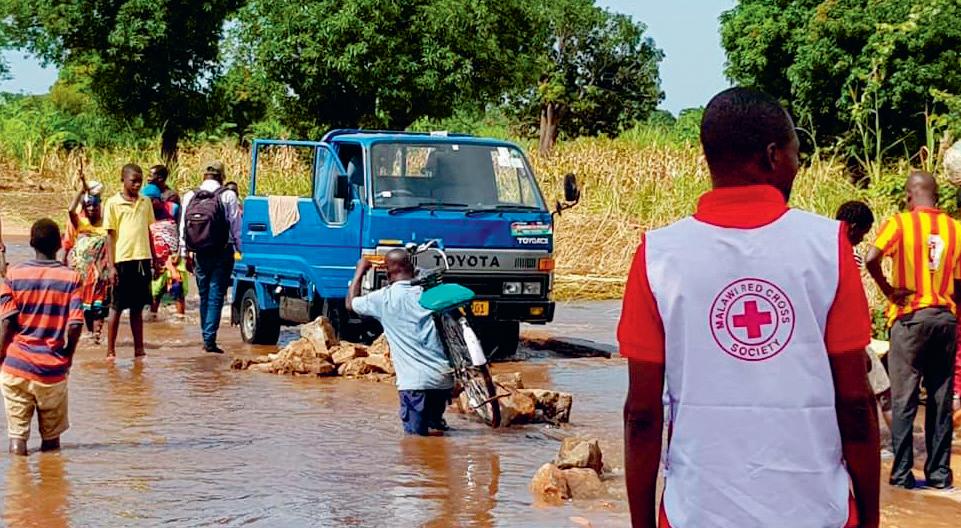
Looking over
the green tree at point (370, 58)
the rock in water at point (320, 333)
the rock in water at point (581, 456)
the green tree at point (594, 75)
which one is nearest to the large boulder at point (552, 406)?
the rock in water at point (581, 456)

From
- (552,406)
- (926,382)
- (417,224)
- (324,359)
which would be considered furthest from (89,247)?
(926,382)

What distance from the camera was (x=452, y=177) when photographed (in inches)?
574

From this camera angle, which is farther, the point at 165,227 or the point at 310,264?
the point at 165,227

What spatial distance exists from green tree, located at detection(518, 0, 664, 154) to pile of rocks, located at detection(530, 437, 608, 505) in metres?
58.2

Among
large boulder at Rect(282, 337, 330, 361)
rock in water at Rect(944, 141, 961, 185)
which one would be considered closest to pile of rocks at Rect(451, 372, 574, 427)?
large boulder at Rect(282, 337, 330, 361)

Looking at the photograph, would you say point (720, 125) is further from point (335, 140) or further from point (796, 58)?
point (796, 58)

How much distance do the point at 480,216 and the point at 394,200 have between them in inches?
33.1

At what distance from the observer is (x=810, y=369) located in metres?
3.12

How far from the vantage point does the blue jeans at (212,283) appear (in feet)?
48.6

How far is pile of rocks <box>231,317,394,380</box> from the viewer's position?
43.7ft

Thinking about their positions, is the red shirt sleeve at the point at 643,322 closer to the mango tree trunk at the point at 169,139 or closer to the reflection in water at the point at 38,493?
the reflection in water at the point at 38,493

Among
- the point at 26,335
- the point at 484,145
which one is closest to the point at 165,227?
the point at 484,145

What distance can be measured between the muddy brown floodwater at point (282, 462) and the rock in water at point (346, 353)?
0.28 metres

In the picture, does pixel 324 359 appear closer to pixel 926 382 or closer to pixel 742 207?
pixel 926 382
